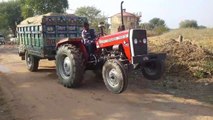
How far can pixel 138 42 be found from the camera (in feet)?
28.8

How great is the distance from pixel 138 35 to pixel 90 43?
1.80m

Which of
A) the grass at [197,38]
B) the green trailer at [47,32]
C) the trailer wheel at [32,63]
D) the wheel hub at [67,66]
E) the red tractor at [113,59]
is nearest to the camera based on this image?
the red tractor at [113,59]

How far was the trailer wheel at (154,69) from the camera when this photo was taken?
9211 millimetres

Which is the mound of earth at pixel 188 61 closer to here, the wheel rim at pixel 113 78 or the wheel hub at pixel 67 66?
the wheel hub at pixel 67 66

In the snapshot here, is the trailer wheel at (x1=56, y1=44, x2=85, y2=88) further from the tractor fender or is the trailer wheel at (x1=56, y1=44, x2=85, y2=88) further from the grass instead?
the grass

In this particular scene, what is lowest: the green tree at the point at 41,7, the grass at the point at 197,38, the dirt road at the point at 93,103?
the dirt road at the point at 93,103

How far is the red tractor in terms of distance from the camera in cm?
852

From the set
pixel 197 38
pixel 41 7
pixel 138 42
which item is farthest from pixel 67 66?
pixel 41 7

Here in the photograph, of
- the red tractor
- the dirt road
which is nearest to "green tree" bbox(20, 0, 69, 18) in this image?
the dirt road

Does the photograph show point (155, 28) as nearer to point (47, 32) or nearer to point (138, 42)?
point (47, 32)

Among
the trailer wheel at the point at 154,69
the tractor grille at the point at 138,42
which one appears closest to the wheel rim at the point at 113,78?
the tractor grille at the point at 138,42

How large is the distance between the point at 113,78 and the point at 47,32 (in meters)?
4.15

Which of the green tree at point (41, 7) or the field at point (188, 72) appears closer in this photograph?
the field at point (188, 72)

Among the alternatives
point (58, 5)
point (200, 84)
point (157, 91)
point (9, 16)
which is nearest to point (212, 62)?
point (200, 84)
